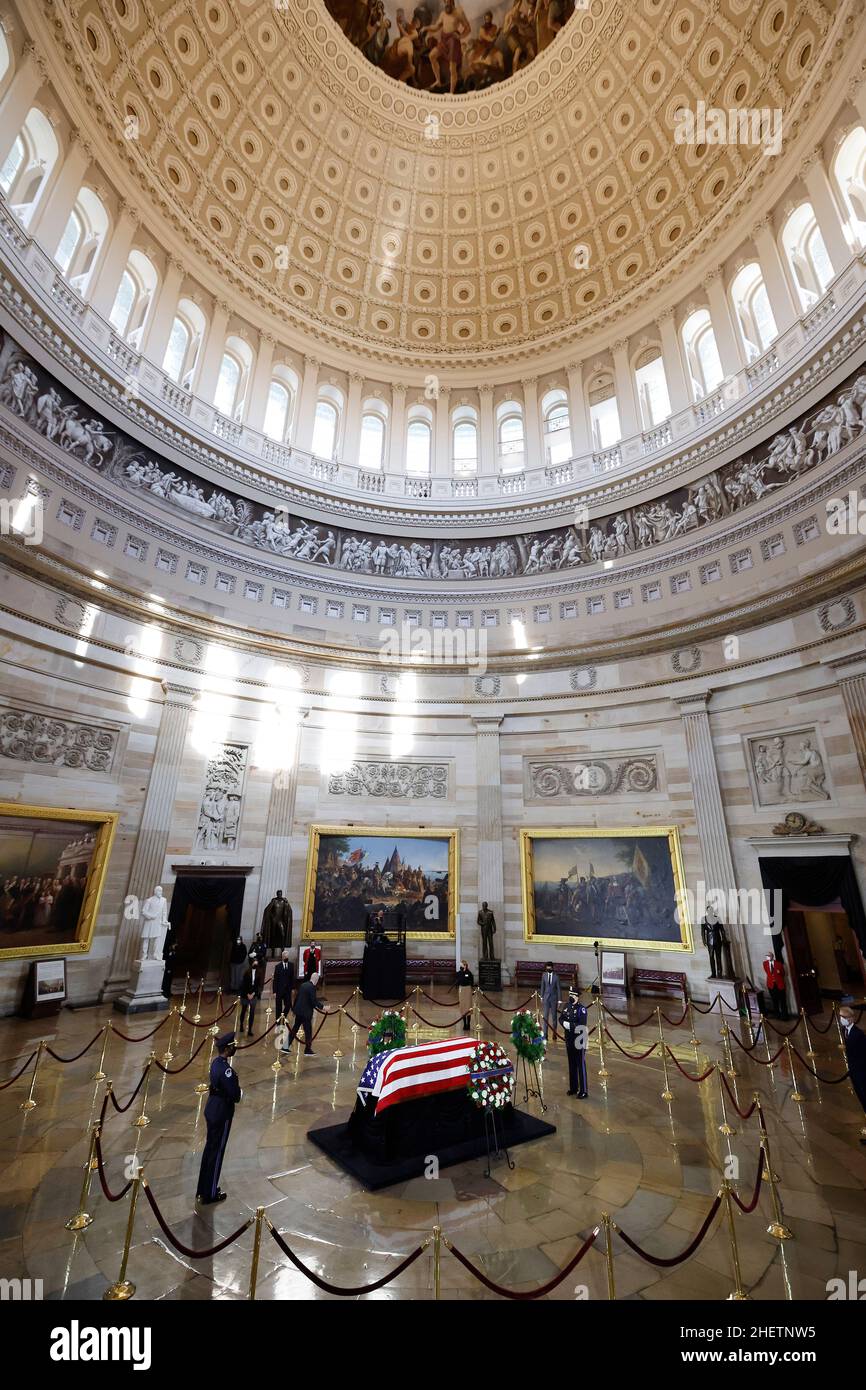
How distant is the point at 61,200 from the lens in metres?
15.9

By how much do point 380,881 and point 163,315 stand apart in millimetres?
19202

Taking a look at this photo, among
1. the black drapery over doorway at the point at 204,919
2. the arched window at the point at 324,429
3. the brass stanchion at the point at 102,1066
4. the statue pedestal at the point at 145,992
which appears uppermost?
the arched window at the point at 324,429

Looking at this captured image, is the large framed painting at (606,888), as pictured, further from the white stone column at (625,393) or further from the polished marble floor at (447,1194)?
the white stone column at (625,393)

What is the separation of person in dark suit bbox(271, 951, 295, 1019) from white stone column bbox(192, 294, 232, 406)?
56.7 ft

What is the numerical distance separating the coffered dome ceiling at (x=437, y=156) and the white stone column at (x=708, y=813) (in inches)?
630

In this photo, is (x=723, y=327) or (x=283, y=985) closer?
(x=283, y=985)

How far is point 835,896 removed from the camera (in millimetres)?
13453

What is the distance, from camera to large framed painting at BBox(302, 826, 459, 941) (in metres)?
17.9

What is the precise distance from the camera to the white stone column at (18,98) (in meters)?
14.2

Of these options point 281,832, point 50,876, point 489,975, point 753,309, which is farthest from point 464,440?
point 50,876

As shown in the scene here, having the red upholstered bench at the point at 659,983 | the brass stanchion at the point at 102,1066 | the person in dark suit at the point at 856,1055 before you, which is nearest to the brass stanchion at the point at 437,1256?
the person in dark suit at the point at 856,1055

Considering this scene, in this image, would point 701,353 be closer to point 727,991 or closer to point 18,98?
point 727,991

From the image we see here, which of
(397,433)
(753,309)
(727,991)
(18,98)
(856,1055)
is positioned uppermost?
(18,98)

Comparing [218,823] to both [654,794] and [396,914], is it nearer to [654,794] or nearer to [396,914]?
[396,914]
